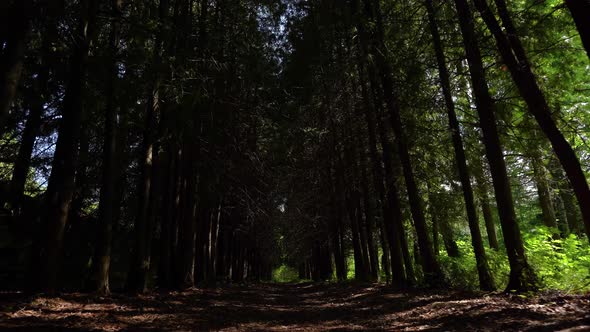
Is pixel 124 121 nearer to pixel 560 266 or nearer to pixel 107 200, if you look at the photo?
pixel 107 200

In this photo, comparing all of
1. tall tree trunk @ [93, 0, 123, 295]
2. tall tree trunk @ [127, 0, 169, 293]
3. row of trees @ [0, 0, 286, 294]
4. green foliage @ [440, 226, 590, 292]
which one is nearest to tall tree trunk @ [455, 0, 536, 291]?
green foliage @ [440, 226, 590, 292]

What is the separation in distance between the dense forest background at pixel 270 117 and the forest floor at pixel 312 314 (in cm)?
89

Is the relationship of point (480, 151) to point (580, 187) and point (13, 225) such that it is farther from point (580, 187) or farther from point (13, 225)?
point (13, 225)

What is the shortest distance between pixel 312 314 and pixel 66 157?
23.4 ft

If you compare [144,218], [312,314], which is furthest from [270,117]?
[312,314]

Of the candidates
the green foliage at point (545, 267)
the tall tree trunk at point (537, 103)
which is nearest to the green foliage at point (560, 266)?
the green foliage at point (545, 267)

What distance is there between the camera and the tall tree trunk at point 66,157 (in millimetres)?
8391

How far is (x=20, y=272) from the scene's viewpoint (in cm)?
1141

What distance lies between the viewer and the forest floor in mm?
6211

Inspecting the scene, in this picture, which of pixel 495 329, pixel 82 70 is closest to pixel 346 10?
pixel 82 70

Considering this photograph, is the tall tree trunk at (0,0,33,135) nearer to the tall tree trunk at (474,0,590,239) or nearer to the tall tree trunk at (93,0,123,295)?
the tall tree trunk at (93,0,123,295)

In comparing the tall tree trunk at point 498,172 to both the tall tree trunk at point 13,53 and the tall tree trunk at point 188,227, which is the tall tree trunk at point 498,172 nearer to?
the tall tree trunk at point 13,53

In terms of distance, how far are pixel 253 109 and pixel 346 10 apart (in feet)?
14.7

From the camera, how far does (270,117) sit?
1445 cm
